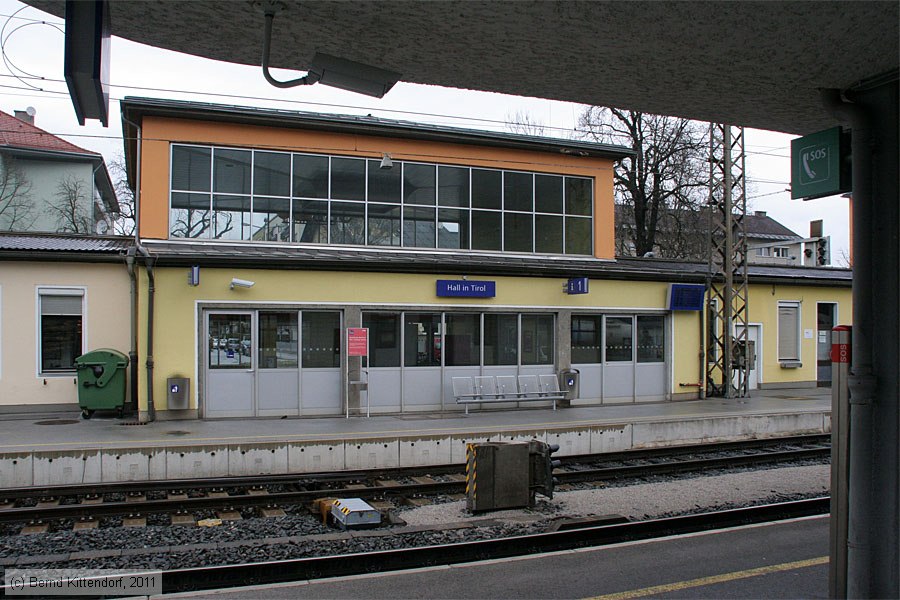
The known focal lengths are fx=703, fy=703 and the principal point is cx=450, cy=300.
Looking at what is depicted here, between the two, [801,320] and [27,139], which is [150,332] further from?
[27,139]

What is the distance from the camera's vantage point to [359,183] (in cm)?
1831

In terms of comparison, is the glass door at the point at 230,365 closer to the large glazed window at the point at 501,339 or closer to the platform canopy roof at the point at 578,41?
the large glazed window at the point at 501,339

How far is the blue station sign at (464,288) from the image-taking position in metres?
17.0

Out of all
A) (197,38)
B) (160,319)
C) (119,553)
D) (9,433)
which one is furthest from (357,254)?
(197,38)

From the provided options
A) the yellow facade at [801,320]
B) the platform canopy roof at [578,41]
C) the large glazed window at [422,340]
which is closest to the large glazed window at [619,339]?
the yellow facade at [801,320]

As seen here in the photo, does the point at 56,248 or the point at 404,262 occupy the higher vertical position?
the point at 56,248

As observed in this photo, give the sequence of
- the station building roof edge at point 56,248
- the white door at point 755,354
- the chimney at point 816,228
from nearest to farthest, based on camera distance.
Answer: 1. the station building roof edge at point 56,248
2. the white door at point 755,354
3. the chimney at point 816,228

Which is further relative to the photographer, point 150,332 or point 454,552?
point 150,332

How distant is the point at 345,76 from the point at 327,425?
32.7 ft

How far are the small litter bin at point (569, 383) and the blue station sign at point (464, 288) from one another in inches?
110

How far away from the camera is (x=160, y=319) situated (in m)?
15.2

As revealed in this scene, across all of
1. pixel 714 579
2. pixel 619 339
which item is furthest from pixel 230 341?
pixel 714 579

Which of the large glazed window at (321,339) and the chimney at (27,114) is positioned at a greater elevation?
the chimney at (27,114)

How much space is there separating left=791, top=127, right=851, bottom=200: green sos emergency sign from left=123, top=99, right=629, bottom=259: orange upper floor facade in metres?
12.3
